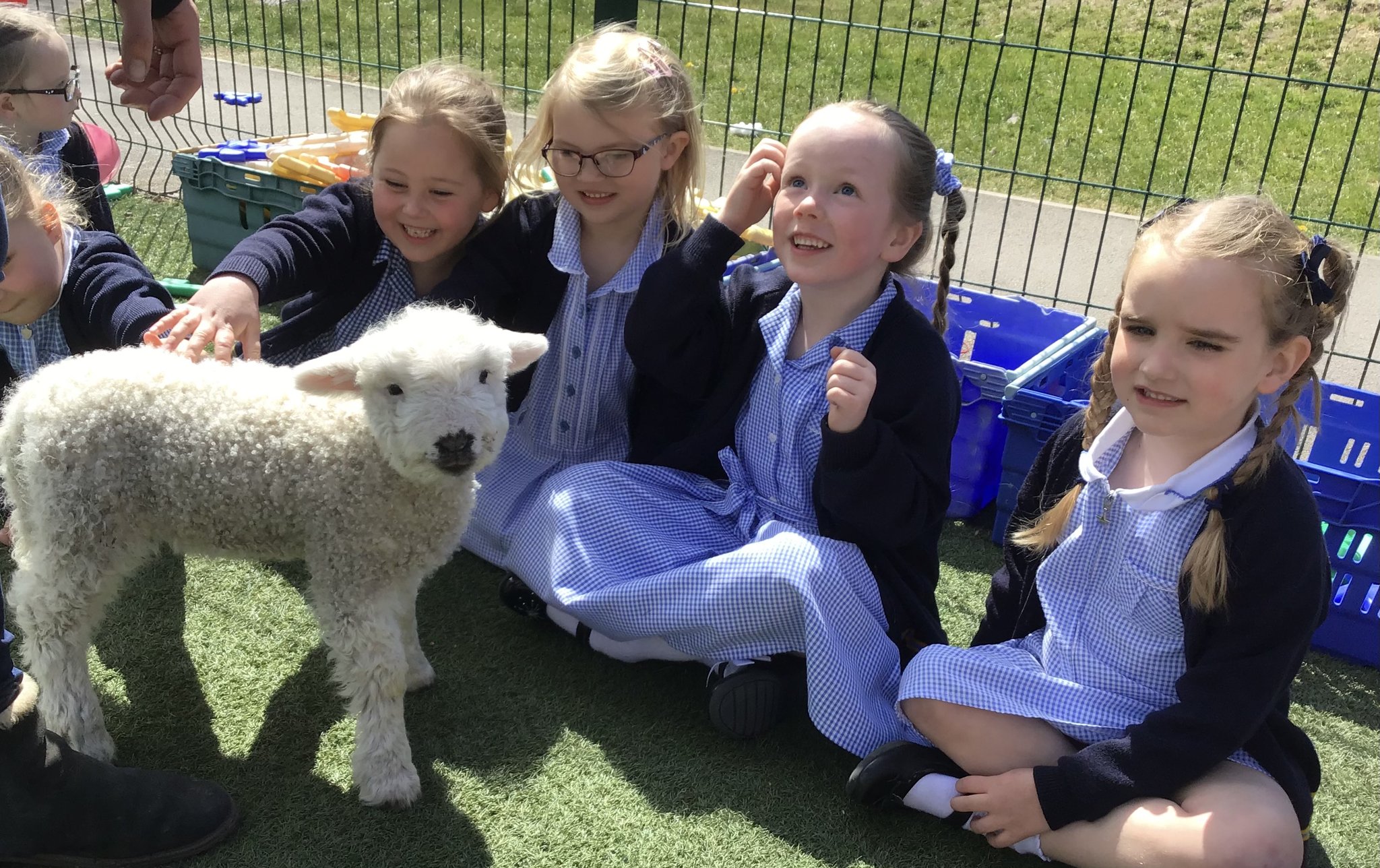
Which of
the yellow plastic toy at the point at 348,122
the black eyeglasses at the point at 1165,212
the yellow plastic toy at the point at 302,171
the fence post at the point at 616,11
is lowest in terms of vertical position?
the yellow plastic toy at the point at 302,171

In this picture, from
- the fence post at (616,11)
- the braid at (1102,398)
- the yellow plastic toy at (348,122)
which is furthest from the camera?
the yellow plastic toy at (348,122)

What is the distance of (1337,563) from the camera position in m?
3.27

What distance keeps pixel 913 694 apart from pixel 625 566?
0.83m

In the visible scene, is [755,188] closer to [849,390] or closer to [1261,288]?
[849,390]

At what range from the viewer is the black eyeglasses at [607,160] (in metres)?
3.16

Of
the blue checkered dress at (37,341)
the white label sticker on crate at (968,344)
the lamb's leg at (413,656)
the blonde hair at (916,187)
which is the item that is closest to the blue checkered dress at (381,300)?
the blue checkered dress at (37,341)

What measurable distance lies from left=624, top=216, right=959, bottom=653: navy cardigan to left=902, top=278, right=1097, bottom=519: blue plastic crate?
438mm

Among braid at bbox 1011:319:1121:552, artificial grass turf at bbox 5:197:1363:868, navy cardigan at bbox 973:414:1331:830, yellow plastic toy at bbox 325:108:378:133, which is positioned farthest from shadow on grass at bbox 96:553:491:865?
yellow plastic toy at bbox 325:108:378:133

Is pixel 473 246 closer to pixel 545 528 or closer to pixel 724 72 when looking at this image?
pixel 545 528

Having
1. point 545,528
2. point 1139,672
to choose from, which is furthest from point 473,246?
point 1139,672

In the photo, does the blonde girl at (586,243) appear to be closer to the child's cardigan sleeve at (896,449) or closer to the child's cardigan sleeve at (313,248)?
the child's cardigan sleeve at (313,248)

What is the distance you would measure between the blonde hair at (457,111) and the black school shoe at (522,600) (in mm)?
1224

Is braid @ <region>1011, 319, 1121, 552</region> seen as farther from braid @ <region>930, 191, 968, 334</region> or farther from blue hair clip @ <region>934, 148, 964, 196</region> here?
blue hair clip @ <region>934, 148, 964, 196</region>

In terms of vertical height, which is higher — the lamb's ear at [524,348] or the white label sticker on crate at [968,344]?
the lamb's ear at [524,348]
